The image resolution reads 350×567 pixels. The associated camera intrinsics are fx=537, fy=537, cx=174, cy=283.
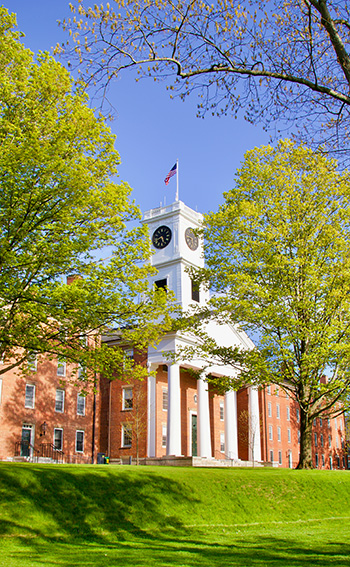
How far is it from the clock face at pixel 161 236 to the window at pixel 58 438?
19.2 metres

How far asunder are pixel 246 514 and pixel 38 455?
20.4m

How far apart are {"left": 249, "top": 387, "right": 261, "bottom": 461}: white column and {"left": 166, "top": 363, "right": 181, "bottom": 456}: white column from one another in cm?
998

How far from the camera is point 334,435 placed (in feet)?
246

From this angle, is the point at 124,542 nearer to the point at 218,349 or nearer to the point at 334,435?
the point at 218,349

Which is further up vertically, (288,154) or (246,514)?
(288,154)

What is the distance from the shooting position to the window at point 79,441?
38.1 m

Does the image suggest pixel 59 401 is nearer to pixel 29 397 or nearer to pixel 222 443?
pixel 29 397

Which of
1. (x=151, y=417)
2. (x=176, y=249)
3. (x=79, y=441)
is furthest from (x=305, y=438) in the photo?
(x=176, y=249)

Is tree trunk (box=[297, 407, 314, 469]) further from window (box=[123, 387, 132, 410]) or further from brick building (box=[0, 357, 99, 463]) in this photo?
window (box=[123, 387, 132, 410])

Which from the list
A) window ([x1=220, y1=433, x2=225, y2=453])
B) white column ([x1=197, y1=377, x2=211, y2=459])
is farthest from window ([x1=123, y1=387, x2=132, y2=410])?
window ([x1=220, y1=433, x2=225, y2=453])

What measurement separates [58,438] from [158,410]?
27.1 feet

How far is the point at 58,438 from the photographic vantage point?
36469 millimetres

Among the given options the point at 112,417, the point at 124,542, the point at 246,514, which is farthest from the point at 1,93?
the point at 112,417

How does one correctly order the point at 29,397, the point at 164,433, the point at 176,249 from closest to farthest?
the point at 29,397 < the point at 164,433 < the point at 176,249
